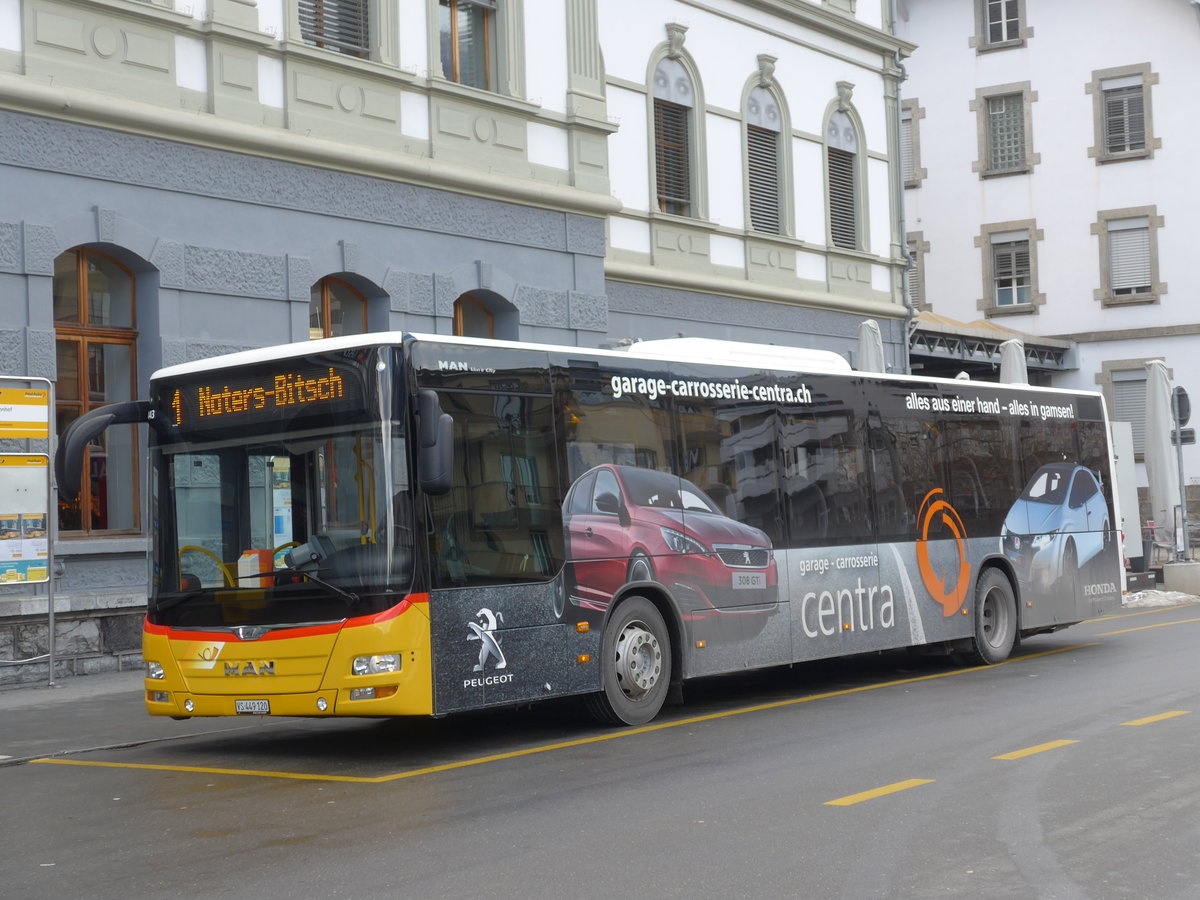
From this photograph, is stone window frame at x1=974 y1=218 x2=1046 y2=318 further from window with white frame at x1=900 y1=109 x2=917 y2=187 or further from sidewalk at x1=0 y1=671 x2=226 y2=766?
sidewalk at x1=0 y1=671 x2=226 y2=766

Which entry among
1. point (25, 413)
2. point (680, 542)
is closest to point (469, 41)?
point (25, 413)

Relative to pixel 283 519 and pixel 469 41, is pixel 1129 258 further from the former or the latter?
pixel 283 519

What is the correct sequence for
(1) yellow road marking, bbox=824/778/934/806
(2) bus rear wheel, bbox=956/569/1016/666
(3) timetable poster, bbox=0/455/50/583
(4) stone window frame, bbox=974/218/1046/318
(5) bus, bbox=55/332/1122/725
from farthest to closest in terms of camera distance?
(4) stone window frame, bbox=974/218/1046/318
(2) bus rear wheel, bbox=956/569/1016/666
(3) timetable poster, bbox=0/455/50/583
(5) bus, bbox=55/332/1122/725
(1) yellow road marking, bbox=824/778/934/806

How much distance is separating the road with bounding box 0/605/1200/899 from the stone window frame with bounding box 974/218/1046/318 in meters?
31.1

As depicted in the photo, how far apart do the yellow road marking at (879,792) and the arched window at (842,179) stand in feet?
62.6

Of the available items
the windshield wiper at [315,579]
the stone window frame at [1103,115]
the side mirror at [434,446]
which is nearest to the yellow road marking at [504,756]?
the windshield wiper at [315,579]

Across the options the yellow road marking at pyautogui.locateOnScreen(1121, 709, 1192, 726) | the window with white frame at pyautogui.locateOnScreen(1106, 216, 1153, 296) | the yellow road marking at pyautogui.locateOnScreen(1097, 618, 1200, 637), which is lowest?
the yellow road marking at pyautogui.locateOnScreen(1097, 618, 1200, 637)

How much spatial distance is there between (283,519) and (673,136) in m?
14.8

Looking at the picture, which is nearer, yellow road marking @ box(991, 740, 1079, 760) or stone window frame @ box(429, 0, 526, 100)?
yellow road marking @ box(991, 740, 1079, 760)

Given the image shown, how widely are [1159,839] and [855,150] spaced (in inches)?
858

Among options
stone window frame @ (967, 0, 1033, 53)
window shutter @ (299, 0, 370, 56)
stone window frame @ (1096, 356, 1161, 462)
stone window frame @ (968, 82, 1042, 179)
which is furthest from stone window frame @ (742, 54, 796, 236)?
stone window frame @ (967, 0, 1033, 53)

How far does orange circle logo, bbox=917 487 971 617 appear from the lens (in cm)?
1487

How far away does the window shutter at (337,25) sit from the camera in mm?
17891

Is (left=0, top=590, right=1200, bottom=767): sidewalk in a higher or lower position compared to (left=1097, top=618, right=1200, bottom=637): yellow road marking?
higher
